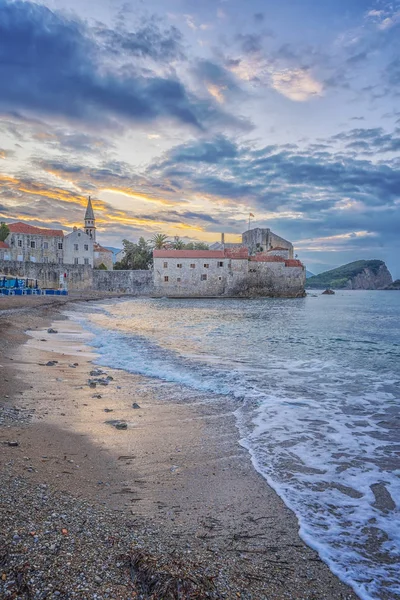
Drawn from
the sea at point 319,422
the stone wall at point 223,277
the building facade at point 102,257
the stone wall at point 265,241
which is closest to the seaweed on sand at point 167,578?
the sea at point 319,422

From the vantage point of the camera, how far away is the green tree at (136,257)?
245 ft

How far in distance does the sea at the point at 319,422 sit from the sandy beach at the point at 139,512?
29 cm

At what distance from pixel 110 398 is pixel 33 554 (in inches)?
200

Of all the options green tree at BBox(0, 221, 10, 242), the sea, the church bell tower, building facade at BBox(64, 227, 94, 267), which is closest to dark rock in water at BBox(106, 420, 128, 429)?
the sea

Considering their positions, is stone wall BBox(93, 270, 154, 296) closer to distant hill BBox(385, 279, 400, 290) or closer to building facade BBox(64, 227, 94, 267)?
building facade BBox(64, 227, 94, 267)

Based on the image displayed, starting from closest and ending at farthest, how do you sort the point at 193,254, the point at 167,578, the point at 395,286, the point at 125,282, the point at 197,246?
the point at 167,578 → the point at 125,282 → the point at 193,254 → the point at 197,246 → the point at 395,286

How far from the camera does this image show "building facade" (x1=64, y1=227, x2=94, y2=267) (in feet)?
222

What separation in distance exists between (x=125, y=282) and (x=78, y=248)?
11.0m

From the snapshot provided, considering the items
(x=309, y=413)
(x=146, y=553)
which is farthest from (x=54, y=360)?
(x=146, y=553)

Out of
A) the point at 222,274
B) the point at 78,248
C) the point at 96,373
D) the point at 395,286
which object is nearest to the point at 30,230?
the point at 78,248

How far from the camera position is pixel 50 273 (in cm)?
5866

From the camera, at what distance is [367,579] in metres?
2.88

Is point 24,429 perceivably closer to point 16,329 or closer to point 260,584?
point 260,584

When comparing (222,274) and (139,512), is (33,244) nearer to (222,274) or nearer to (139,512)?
(222,274)
